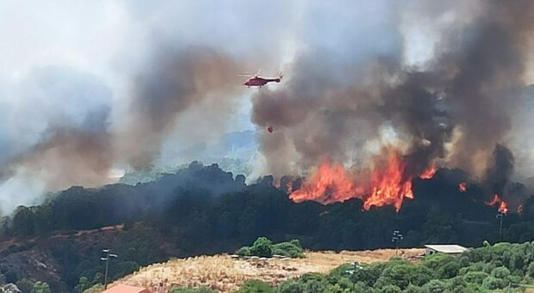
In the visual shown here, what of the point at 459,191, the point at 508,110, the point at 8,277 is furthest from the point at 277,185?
the point at 8,277

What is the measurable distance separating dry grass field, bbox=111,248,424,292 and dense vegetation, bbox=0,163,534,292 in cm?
798

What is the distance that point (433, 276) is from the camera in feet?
152

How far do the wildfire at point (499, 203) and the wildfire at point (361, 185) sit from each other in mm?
7070

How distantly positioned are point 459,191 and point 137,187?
29.4 m

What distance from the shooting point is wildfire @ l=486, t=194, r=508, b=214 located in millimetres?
75381

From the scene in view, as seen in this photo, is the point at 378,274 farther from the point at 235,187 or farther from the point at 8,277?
the point at 235,187

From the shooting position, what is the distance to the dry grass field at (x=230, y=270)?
48.9 metres

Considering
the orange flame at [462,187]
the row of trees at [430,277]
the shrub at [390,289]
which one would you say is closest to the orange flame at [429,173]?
the orange flame at [462,187]

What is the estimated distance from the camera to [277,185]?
84.1 m

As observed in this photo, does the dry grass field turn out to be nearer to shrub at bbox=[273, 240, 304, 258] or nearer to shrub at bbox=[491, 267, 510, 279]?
shrub at bbox=[273, 240, 304, 258]

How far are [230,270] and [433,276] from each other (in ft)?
42.0

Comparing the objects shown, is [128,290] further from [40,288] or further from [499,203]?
[499,203]

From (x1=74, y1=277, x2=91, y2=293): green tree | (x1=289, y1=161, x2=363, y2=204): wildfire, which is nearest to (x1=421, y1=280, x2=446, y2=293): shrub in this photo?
(x1=74, y1=277, x2=91, y2=293): green tree

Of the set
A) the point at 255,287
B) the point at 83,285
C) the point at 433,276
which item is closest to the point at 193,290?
the point at 255,287
